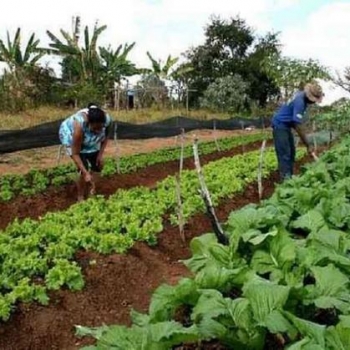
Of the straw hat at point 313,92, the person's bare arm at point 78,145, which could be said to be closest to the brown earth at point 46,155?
the person's bare arm at point 78,145

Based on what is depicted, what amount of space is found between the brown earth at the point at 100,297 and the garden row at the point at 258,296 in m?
0.25

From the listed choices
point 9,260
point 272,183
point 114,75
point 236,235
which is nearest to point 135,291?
point 9,260

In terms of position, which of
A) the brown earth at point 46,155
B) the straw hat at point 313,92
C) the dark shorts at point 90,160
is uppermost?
the straw hat at point 313,92

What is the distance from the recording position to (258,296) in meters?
2.71

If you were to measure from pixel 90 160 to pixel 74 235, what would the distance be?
2474 mm

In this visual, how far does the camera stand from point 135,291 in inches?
208

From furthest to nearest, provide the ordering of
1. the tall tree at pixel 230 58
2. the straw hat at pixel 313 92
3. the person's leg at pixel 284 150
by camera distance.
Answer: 1. the tall tree at pixel 230 58
2. the person's leg at pixel 284 150
3. the straw hat at pixel 313 92

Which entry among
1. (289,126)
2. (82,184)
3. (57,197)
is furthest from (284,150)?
(57,197)

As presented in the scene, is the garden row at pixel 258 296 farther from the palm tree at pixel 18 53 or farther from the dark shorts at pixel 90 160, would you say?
the palm tree at pixel 18 53

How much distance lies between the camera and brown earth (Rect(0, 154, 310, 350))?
4.30 metres

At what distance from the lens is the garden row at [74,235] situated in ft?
15.7

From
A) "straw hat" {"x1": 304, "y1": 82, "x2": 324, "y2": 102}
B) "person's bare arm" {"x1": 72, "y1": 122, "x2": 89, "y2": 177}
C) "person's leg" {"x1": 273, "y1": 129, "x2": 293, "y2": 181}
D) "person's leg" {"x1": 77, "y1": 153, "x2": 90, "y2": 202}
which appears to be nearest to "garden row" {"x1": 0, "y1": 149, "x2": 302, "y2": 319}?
"person's bare arm" {"x1": 72, "y1": 122, "x2": 89, "y2": 177}

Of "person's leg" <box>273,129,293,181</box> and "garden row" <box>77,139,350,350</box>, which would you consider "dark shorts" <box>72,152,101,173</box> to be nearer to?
"person's leg" <box>273,129,293,181</box>

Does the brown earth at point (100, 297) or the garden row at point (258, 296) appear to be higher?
the garden row at point (258, 296)
